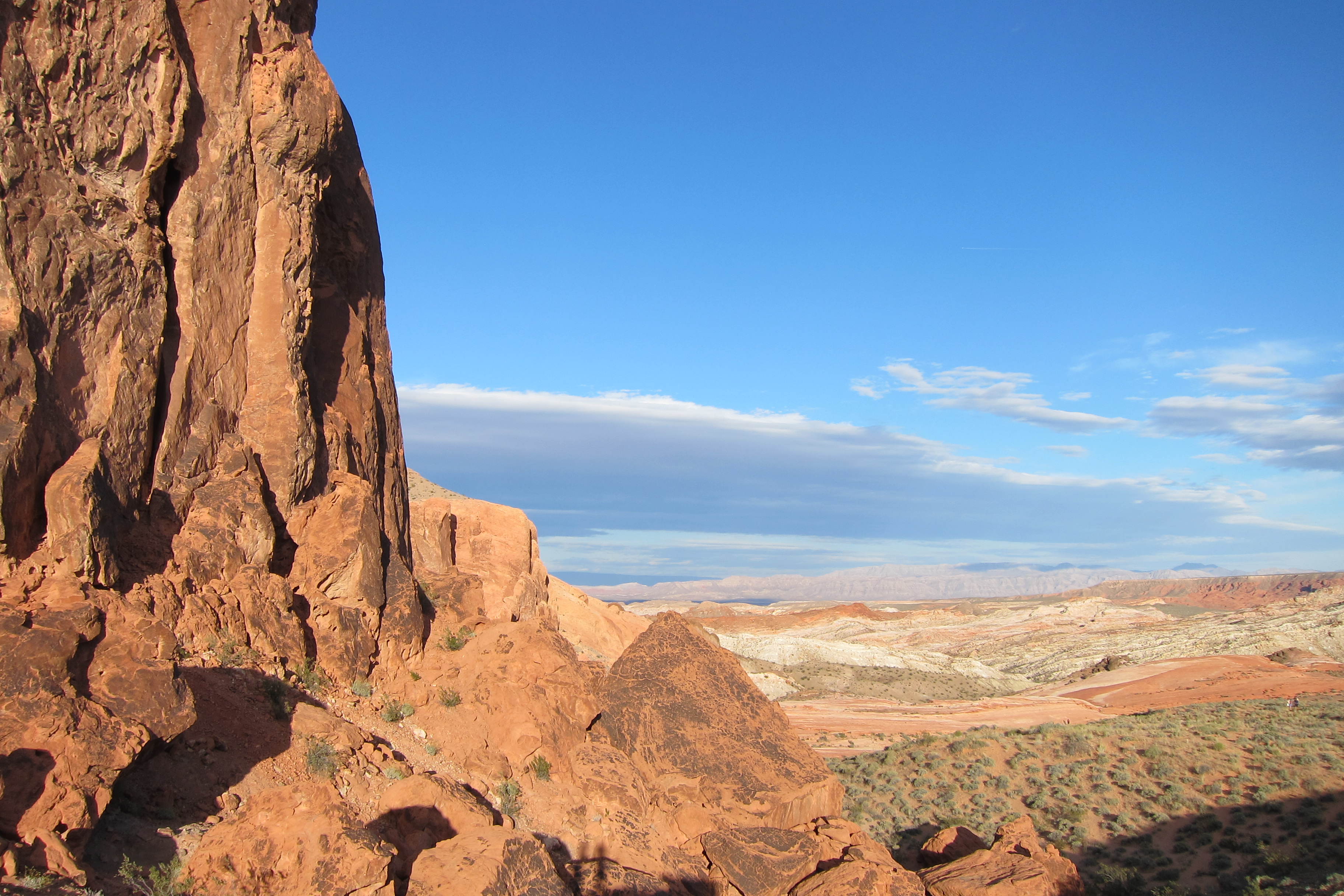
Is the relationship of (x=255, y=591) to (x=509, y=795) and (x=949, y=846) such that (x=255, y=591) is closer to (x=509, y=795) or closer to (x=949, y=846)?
(x=509, y=795)

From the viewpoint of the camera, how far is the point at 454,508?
33188 mm

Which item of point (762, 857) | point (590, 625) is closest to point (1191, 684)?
point (590, 625)

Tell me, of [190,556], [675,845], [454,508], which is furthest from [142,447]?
[454,508]

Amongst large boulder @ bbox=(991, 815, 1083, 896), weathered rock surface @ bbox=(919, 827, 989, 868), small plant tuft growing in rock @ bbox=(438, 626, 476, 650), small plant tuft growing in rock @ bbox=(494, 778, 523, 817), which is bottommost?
weathered rock surface @ bbox=(919, 827, 989, 868)

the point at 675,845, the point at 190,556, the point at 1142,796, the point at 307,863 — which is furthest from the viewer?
the point at 1142,796

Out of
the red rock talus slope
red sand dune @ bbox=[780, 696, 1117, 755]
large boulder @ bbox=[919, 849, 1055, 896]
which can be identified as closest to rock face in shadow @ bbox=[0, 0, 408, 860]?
large boulder @ bbox=[919, 849, 1055, 896]

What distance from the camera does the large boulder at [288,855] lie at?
23.9 ft

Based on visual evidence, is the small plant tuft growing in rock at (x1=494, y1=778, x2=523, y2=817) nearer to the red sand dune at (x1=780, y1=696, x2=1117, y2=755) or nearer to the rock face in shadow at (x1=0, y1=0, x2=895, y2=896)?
the rock face in shadow at (x1=0, y1=0, x2=895, y2=896)

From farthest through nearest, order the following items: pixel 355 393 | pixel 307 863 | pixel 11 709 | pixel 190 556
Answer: pixel 355 393
pixel 190 556
pixel 307 863
pixel 11 709

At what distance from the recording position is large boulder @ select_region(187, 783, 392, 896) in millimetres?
7281

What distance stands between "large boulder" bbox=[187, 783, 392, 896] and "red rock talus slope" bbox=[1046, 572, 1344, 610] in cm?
13752

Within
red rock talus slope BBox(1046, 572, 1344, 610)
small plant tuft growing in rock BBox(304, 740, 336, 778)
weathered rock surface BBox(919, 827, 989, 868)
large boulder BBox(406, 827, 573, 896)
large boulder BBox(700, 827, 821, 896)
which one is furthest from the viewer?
red rock talus slope BBox(1046, 572, 1344, 610)

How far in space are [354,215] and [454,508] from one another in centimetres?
2024

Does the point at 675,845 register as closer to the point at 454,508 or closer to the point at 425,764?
the point at 425,764
